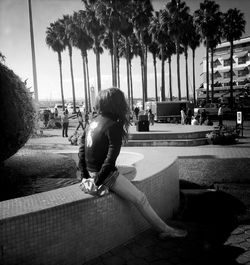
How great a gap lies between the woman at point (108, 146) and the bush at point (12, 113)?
1.51m

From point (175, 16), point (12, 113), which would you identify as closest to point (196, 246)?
point (12, 113)

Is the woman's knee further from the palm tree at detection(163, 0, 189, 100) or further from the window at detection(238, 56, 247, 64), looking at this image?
the window at detection(238, 56, 247, 64)

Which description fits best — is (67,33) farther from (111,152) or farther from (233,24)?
(111,152)

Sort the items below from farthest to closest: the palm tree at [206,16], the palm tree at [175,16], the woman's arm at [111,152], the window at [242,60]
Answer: the window at [242,60], the palm tree at [206,16], the palm tree at [175,16], the woman's arm at [111,152]

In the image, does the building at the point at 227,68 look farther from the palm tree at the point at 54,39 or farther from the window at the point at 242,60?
the palm tree at the point at 54,39

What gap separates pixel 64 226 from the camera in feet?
10.1

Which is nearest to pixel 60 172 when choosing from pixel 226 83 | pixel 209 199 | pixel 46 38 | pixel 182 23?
pixel 209 199

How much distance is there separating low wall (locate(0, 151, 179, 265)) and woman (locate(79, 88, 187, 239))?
0.20 metres

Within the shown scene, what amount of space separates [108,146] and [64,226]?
35.4 inches

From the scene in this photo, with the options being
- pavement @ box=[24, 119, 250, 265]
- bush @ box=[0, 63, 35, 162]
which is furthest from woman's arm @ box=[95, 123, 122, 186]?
bush @ box=[0, 63, 35, 162]

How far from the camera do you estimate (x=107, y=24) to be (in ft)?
108

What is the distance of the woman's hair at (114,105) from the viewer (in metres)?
3.41

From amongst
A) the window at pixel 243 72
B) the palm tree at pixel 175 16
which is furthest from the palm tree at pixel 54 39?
the window at pixel 243 72

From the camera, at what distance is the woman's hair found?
3.41m
